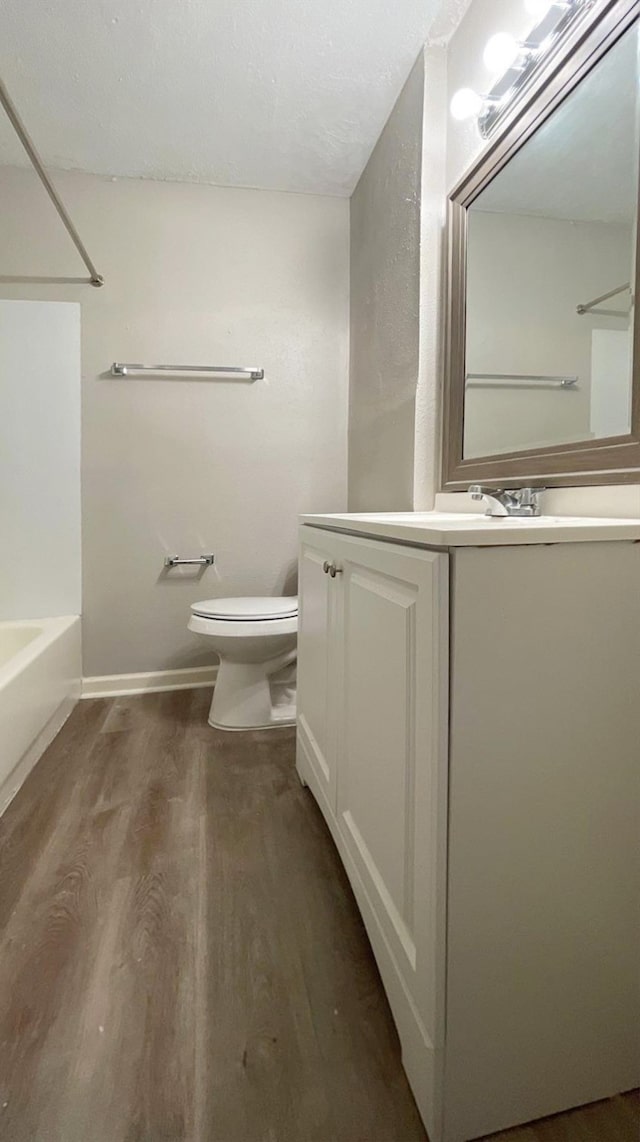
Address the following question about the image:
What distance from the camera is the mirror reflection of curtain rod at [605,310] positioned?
3.05 ft

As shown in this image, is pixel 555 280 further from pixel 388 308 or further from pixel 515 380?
pixel 388 308

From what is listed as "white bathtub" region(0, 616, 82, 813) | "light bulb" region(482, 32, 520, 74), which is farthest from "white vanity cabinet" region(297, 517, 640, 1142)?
"light bulb" region(482, 32, 520, 74)

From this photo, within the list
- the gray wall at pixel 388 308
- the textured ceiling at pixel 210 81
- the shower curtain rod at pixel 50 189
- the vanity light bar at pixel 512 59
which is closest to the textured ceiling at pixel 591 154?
the vanity light bar at pixel 512 59

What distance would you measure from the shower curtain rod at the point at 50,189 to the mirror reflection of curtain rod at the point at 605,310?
1.31 metres

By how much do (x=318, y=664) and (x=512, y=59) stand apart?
1466mm

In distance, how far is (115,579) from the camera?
89.9 inches

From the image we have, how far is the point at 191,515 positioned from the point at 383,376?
3.28ft

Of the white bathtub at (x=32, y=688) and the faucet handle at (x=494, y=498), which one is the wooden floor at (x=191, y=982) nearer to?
the white bathtub at (x=32, y=688)

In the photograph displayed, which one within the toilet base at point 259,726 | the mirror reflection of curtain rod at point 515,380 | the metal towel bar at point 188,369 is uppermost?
the metal towel bar at point 188,369

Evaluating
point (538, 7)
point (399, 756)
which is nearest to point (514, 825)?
point (399, 756)

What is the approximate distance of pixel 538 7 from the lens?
3.78ft

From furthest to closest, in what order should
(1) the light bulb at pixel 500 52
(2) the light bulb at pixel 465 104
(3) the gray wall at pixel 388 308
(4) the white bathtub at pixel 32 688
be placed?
(3) the gray wall at pixel 388 308
(4) the white bathtub at pixel 32 688
(2) the light bulb at pixel 465 104
(1) the light bulb at pixel 500 52

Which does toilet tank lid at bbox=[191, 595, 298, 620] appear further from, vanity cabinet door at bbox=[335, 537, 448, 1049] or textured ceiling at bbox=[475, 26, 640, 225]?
textured ceiling at bbox=[475, 26, 640, 225]

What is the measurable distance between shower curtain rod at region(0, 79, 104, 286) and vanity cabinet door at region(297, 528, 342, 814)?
3.87 ft
